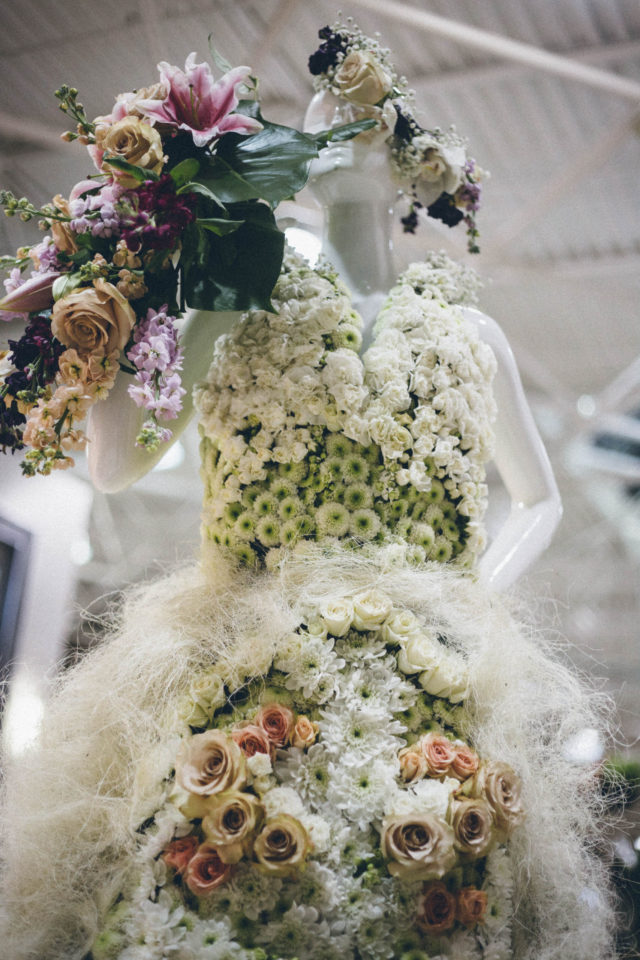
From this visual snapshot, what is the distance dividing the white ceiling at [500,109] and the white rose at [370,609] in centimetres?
91

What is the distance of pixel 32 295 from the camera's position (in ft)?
4.72

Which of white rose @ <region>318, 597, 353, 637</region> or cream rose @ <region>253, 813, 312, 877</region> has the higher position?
white rose @ <region>318, 597, 353, 637</region>

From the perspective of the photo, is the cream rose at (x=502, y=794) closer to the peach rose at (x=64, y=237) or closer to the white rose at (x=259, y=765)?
the white rose at (x=259, y=765)

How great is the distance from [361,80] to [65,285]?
81cm

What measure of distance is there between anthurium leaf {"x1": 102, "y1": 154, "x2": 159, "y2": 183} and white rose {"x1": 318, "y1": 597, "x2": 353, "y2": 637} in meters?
0.75

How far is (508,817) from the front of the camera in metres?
1.29

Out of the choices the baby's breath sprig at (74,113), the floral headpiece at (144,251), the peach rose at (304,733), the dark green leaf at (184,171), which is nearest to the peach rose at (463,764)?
the peach rose at (304,733)

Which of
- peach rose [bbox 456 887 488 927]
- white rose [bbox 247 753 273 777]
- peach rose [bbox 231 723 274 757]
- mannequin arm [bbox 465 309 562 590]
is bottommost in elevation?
peach rose [bbox 456 887 488 927]

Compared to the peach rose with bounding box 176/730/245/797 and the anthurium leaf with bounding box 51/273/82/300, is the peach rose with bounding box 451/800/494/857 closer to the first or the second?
the peach rose with bounding box 176/730/245/797

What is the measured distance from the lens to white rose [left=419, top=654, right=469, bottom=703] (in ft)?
4.48

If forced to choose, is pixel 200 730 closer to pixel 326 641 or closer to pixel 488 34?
pixel 326 641

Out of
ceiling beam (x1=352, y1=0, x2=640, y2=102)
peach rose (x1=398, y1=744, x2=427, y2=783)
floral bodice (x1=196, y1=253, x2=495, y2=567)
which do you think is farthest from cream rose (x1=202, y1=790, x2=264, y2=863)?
ceiling beam (x1=352, y1=0, x2=640, y2=102)

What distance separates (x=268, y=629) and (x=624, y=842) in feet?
4.06

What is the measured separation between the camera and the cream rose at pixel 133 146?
140cm
